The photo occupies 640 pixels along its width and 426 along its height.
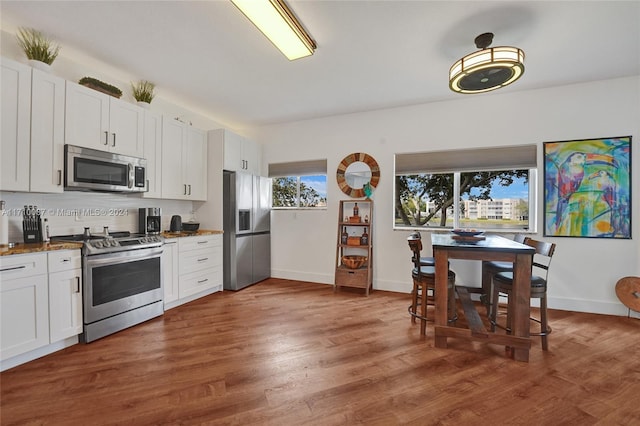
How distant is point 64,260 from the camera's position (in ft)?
7.28

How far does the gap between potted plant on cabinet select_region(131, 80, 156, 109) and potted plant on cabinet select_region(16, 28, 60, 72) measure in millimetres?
811

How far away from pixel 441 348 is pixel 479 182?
2.45m

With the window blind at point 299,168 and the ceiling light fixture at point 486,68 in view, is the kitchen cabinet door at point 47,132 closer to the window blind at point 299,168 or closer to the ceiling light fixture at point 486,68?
the window blind at point 299,168

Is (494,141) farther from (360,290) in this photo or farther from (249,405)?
(249,405)

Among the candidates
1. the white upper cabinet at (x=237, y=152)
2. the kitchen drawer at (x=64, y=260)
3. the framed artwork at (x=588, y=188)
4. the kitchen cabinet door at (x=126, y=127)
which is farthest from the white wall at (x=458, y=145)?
the kitchen drawer at (x=64, y=260)

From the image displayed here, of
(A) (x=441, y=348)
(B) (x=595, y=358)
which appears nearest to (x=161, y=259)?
(A) (x=441, y=348)

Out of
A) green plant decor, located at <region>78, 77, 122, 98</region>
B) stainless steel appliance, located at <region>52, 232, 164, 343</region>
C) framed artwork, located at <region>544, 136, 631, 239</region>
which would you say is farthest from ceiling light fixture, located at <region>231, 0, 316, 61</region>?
framed artwork, located at <region>544, 136, 631, 239</region>

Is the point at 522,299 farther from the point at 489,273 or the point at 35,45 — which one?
the point at 35,45

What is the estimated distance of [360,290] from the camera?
13.4 feet

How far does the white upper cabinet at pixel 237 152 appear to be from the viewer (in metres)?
3.95

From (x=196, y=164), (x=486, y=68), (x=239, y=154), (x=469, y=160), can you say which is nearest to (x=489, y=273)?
(x=469, y=160)

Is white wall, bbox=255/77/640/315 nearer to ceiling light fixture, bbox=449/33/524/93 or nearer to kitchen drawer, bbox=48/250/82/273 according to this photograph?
ceiling light fixture, bbox=449/33/524/93

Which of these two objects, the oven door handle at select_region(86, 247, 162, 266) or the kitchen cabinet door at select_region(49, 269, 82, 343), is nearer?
the kitchen cabinet door at select_region(49, 269, 82, 343)

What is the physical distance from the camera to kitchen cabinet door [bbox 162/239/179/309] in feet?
10.2
